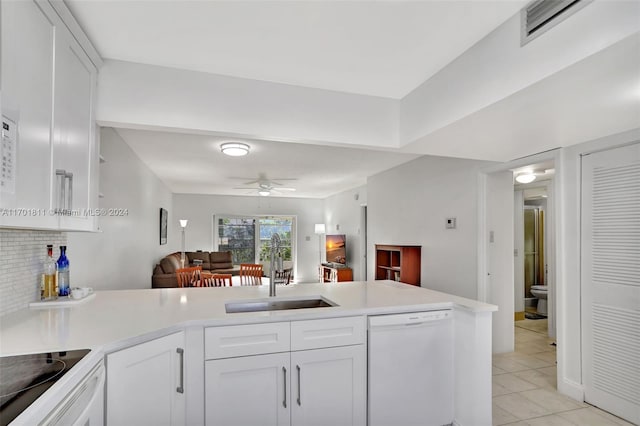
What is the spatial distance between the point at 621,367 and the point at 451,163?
247cm

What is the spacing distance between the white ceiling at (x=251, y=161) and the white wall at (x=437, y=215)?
38cm

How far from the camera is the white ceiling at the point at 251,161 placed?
4.12m

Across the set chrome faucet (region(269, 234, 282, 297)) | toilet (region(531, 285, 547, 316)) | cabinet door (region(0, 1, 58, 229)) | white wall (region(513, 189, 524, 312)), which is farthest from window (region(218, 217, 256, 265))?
cabinet door (region(0, 1, 58, 229))

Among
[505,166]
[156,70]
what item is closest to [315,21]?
[156,70]

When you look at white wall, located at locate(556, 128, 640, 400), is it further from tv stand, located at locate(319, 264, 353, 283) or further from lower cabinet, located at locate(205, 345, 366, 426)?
tv stand, located at locate(319, 264, 353, 283)

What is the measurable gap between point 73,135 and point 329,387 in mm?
1896

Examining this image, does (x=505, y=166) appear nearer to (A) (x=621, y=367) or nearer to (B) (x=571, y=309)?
(B) (x=571, y=309)

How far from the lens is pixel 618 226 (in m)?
2.60

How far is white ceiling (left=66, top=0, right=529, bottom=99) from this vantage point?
172cm

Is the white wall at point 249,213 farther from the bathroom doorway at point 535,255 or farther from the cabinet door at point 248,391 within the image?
the cabinet door at point 248,391

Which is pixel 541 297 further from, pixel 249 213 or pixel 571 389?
pixel 249 213

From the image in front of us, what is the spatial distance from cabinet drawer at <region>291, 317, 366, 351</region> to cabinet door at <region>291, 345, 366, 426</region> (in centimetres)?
3

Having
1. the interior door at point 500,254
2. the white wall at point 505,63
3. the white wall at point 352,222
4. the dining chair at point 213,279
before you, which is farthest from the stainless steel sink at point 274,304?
the white wall at point 352,222

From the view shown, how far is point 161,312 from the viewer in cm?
191
